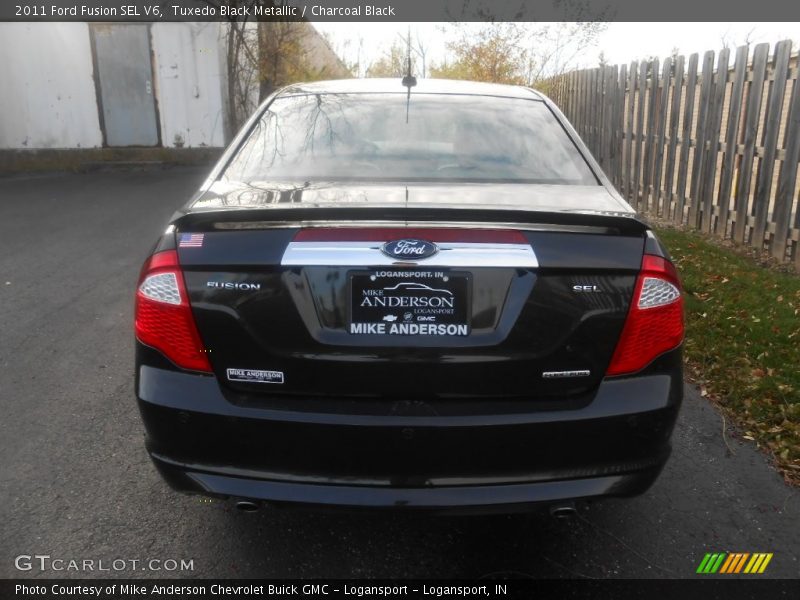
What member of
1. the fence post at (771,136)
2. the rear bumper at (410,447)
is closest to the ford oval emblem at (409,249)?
the rear bumper at (410,447)

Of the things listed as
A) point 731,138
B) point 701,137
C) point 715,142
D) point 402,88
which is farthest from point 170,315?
point 701,137

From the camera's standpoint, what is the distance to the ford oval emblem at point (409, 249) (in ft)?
6.59

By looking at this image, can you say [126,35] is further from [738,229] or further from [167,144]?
[738,229]

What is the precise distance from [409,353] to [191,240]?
77 centimetres

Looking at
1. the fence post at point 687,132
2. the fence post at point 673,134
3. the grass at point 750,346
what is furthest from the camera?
the fence post at point 673,134

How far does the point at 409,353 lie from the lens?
80.2 inches

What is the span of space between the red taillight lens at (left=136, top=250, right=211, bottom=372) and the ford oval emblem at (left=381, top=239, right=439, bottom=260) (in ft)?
2.13

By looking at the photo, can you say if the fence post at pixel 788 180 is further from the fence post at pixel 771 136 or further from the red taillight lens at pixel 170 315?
the red taillight lens at pixel 170 315

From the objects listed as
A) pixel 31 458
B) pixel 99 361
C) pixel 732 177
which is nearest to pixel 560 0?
pixel 732 177

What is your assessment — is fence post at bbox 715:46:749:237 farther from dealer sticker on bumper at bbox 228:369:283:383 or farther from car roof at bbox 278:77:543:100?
dealer sticker on bumper at bbox 228:369:283:383

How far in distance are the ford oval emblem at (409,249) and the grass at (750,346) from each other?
2166 mm

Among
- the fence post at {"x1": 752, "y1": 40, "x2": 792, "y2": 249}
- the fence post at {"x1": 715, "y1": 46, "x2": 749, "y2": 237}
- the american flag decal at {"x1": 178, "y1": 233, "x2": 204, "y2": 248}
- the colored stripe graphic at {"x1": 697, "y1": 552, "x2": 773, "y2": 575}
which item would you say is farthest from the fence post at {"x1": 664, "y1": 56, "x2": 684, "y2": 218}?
the american flag decal at {"x1": 178, "y1": 233, "x2": 204, "y2": 248}

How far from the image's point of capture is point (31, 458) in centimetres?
314

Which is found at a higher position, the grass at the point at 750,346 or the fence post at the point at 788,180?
the fence post at the point at 788,180
